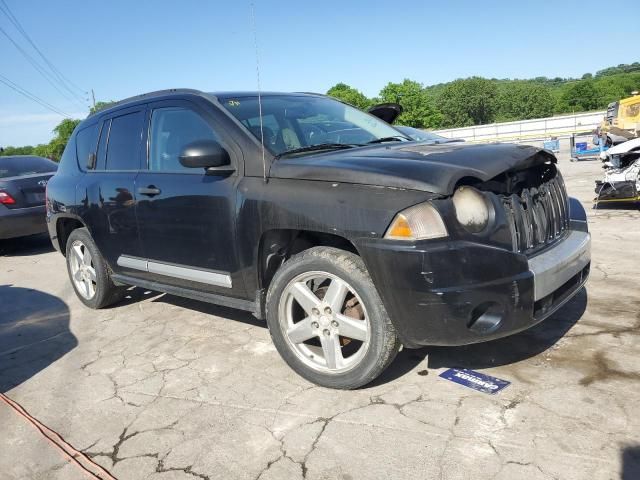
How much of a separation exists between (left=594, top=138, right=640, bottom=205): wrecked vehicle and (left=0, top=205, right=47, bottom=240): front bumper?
8.52 metres

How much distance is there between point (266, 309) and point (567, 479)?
70.0 inches

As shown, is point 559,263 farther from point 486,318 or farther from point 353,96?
point 353,96

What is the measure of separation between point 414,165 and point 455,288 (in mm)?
650

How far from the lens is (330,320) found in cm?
295

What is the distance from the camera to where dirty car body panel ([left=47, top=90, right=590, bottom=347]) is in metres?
2.55

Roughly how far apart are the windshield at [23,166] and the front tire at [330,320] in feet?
24.9

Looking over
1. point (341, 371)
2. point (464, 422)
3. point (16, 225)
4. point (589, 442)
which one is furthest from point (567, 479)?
point (16, 225)

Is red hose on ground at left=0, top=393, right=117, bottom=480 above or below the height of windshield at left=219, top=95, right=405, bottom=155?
below

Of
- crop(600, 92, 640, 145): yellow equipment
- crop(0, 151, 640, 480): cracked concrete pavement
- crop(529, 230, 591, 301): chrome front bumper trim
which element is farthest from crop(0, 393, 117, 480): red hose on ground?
crop(600, 92, 640, 145): yellow equipment

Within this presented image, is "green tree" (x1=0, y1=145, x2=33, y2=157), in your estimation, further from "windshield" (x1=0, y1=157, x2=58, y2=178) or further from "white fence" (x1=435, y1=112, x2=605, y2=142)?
"windshield" (x1=0, y1=157, x2=58, y2=178)


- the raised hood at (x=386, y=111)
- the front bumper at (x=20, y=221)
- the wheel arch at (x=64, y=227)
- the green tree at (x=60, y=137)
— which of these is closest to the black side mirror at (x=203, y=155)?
the wheel arch at (x=64, y=227)

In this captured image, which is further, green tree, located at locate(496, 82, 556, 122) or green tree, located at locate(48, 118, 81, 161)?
green tree, located at locate(496, 82, 556, 122)

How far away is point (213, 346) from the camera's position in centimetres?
389

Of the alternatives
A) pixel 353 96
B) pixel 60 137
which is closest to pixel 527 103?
pixel 353 96
